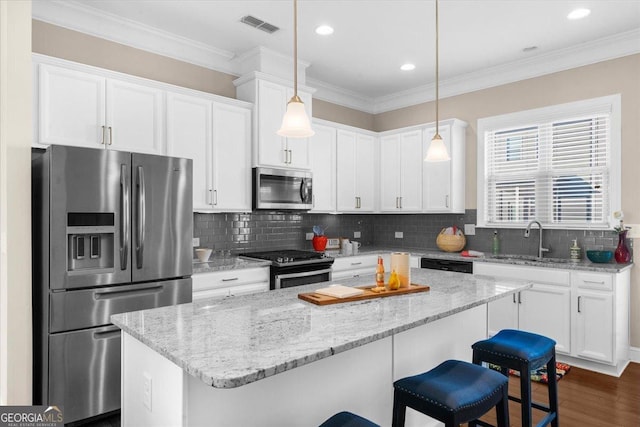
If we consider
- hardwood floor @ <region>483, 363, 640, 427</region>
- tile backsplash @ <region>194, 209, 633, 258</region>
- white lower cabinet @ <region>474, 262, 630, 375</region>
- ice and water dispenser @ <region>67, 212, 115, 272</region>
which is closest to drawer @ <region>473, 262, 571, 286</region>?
white lower cabinet @ <region>474, 262, 630, 375</region>

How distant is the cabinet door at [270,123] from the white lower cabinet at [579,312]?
2471 millimetres

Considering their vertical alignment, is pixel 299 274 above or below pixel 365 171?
below

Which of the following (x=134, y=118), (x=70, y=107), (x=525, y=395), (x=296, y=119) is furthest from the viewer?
(x=134, y=118)

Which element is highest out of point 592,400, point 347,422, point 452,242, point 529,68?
point 529,68

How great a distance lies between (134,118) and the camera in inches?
129

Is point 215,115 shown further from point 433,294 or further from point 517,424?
point 517,424

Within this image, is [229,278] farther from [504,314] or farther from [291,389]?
[504,314]

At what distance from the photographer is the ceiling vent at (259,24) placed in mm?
3427

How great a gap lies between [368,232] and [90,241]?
385 cm

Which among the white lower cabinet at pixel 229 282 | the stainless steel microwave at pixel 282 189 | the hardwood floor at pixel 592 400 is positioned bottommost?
the hardwood floor at pixel 592 400

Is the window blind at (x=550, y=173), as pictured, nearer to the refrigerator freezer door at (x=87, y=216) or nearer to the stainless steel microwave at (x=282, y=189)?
the stainless steel microwave at (x=282, y=189)

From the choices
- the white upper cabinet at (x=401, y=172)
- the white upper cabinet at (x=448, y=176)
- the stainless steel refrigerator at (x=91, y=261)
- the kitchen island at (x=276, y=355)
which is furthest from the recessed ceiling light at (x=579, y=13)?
the stainless steel refrigerator at (x=91, y=261)

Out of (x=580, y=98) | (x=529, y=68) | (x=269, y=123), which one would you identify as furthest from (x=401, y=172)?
(x=580, y=98)

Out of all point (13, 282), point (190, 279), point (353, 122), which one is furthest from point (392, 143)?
point (13, 282)
